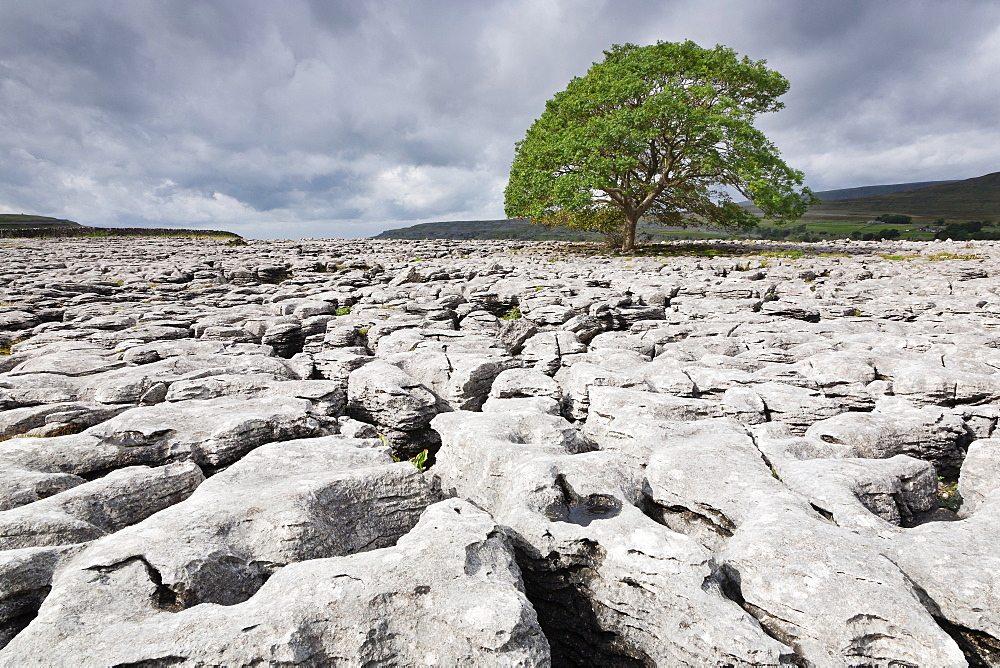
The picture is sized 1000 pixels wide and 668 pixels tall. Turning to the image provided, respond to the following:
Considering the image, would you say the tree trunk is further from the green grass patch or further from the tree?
the green grass patch

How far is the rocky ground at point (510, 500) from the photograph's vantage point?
4.66 metres

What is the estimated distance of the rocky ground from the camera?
466cm

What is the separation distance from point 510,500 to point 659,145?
54.8m

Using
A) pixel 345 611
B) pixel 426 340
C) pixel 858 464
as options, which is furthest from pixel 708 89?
pixel 345 611

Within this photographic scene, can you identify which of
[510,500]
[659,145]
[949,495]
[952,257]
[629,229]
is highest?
[659,145]

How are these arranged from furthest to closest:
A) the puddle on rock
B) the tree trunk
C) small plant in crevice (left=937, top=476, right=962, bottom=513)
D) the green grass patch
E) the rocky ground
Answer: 1. the tree trunk
2. the green grass patch
3. small plant in crevice (left=937, top=476, right=962, bottom=513)
4. the puddle on rock
5. the rocky ground

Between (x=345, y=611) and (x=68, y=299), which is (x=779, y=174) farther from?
(x=68, y=299)

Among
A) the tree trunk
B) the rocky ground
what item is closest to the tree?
the tree trunk

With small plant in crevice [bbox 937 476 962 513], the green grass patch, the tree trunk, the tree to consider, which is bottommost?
small plant in crevice [bbox 937 476 962 513]

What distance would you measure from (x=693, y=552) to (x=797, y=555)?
134 centimetres

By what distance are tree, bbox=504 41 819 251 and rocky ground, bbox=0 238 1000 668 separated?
3457cm

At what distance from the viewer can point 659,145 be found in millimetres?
52094

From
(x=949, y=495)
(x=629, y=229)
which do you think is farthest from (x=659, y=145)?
(x=949, y=495)

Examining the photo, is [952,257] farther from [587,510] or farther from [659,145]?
[587,510]
